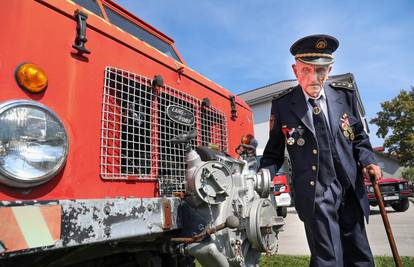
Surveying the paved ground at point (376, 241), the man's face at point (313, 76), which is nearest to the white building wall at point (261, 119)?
the paved ground at point (376, 241)

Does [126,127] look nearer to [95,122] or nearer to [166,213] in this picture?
[95,122]

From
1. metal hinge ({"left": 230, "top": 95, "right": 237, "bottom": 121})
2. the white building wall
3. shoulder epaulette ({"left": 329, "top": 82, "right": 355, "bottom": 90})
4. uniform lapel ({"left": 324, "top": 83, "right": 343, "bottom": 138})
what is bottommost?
uniform lapel ({"left": 324, "top": 83, "right": 343, "bottom": 138})

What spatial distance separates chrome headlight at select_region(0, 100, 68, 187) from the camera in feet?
4.63

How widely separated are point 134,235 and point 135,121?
0.79m

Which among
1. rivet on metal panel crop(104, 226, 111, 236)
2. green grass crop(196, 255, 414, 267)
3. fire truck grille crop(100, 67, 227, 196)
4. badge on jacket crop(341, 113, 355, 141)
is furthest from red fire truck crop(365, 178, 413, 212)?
rivet on metal panel crop(104, 226, 111, 236)

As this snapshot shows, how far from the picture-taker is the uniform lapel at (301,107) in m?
2.19

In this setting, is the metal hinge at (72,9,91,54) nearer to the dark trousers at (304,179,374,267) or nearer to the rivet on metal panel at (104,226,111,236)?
the rivet on metal panel at (104,226,111,236)

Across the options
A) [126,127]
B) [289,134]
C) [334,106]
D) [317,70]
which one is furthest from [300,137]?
[126,127]

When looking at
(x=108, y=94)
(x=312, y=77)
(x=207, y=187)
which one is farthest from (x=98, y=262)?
(x=312, y=77)

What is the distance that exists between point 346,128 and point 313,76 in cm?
40

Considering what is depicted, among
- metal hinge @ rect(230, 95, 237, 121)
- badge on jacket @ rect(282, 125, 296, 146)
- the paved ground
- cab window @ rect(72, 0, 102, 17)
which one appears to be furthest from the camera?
the paved ground

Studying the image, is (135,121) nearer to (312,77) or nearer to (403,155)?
(312,77)

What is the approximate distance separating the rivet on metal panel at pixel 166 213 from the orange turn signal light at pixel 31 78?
2.83ft

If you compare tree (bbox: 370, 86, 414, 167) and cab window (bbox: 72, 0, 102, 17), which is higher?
tree (bbox: 370, 86, 414, 167)
